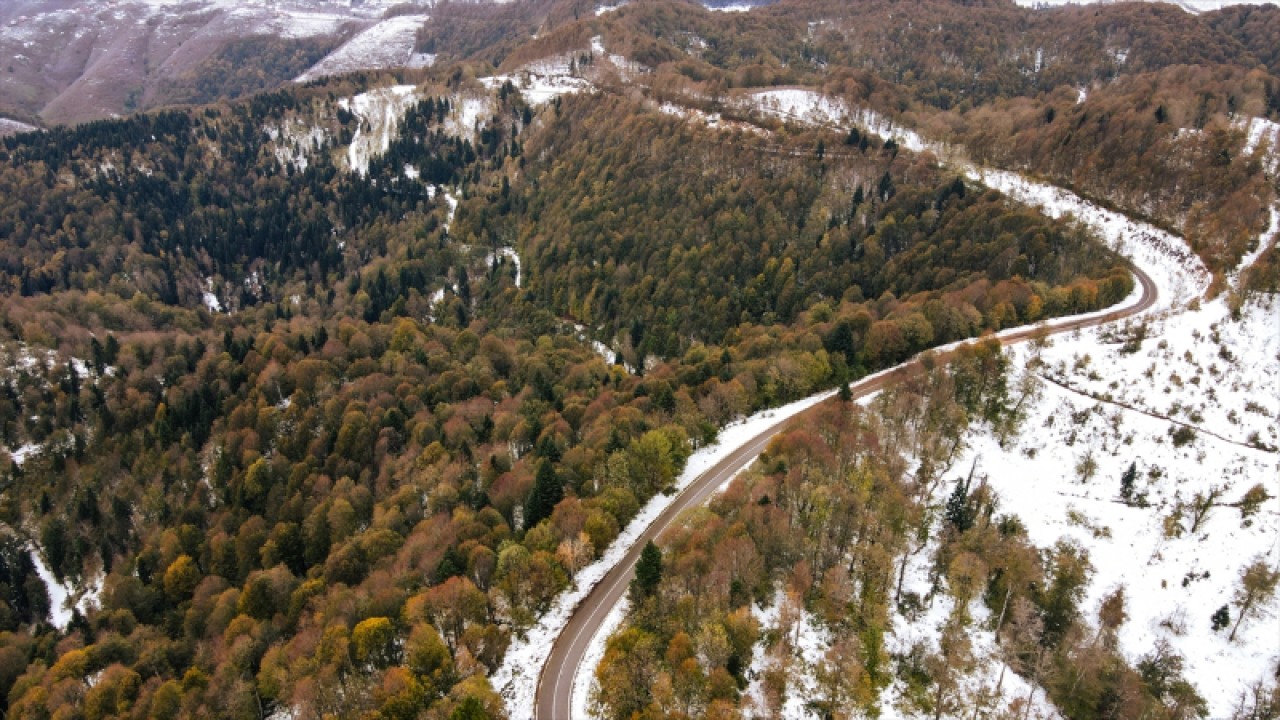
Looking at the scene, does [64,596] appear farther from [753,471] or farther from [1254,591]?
[1254,591]

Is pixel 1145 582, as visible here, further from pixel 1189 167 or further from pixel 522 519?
pixel 1189 167

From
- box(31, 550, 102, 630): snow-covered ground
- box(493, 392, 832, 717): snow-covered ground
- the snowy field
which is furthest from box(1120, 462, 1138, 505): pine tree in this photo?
box(31, 550, 102, 630): snow-covered ground

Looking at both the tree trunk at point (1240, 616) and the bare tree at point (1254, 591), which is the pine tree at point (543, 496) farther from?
the bare tree at point (1254, 591)

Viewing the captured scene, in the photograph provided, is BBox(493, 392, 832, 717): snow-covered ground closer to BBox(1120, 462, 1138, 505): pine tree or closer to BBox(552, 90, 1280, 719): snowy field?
BBox(552, 90, 1280, 719): snowy field

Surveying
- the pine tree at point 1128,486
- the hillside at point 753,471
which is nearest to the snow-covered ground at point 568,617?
the hillside at point 753,471

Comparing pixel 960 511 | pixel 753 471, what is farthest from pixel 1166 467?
pixel 753 471

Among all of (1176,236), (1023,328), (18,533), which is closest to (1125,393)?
(1023,328)
